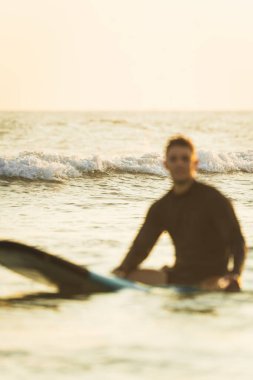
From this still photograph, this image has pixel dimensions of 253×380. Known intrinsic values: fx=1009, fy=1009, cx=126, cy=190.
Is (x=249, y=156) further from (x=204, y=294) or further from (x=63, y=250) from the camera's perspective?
(x=204, y=294)

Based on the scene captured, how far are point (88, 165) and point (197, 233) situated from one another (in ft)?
64.6

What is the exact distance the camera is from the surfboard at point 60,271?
8273 mm

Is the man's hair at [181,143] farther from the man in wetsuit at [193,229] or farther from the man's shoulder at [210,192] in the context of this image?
the man's shoulder at [210,192]

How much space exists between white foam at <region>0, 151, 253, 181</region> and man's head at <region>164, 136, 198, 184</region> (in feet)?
55.0

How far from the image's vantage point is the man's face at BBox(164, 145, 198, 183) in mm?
7719

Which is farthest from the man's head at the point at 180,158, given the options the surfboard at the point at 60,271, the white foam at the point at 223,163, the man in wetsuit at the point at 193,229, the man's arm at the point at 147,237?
the white foam at the point at 223,163

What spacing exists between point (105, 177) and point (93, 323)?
58.7ft

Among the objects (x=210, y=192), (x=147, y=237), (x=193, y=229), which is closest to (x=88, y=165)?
(x=147, y=237)

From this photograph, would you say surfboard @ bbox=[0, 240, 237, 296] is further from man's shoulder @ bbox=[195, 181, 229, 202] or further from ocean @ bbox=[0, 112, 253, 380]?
man's shoulder @ bbox=[195, 181, 229, 202]

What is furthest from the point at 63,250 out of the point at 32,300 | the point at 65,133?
the point at 65,133

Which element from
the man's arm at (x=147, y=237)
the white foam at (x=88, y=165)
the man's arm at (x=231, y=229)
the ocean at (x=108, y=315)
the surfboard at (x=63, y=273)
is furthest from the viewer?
the white foam at (x=88, y=165)

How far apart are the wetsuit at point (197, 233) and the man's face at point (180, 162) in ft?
0.54

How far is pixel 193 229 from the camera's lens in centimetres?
792

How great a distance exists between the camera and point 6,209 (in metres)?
15.9
